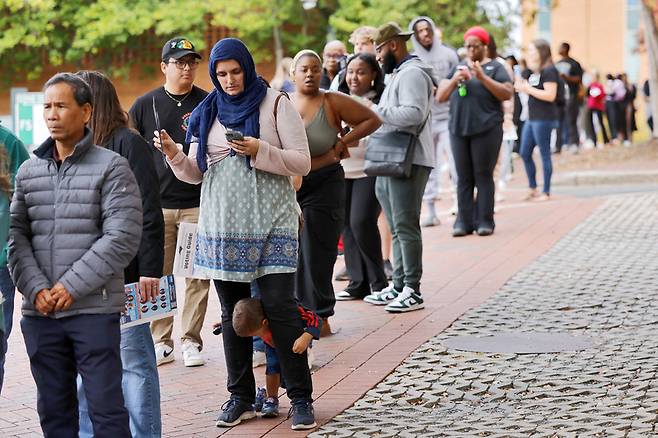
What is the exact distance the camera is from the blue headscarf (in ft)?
20.1

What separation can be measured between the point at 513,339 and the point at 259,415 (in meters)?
2.37

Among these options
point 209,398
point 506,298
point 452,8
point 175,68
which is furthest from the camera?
point 452,8

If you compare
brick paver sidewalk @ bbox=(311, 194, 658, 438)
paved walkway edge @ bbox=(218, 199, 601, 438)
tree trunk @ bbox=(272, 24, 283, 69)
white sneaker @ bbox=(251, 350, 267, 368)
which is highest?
tree trunk @ bbox=(272, 24, 283, 69)

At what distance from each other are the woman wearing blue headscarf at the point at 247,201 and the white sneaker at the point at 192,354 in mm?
1570

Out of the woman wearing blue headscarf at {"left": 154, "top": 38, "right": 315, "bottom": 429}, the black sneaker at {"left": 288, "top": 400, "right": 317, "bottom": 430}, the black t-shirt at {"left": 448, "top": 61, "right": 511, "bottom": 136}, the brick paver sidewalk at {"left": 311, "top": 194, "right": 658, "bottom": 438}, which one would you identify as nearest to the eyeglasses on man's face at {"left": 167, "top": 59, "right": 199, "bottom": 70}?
the woman wearing blue headscarf at {"left": 154, "top": 38, "right": 315, "bottom": 429}

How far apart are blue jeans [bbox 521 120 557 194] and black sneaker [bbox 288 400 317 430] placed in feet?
35.2

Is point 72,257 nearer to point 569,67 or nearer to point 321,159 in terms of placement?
point 321,159

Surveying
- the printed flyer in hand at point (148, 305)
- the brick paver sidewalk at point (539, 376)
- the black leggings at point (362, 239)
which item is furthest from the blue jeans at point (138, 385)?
the black leggings at point (362, 239)

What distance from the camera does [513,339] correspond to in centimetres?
836

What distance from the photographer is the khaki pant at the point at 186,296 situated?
809cm

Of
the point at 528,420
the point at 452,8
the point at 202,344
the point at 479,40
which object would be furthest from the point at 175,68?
the point at 452,8

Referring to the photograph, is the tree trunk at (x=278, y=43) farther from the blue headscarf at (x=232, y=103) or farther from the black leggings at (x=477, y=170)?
the blue headscarf at (x=232, y=103)

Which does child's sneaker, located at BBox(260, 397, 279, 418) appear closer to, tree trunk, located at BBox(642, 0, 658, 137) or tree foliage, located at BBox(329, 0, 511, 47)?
tree trunk, located at BBox(642, 0, 658, 137)

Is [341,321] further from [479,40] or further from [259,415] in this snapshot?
[479,40]
